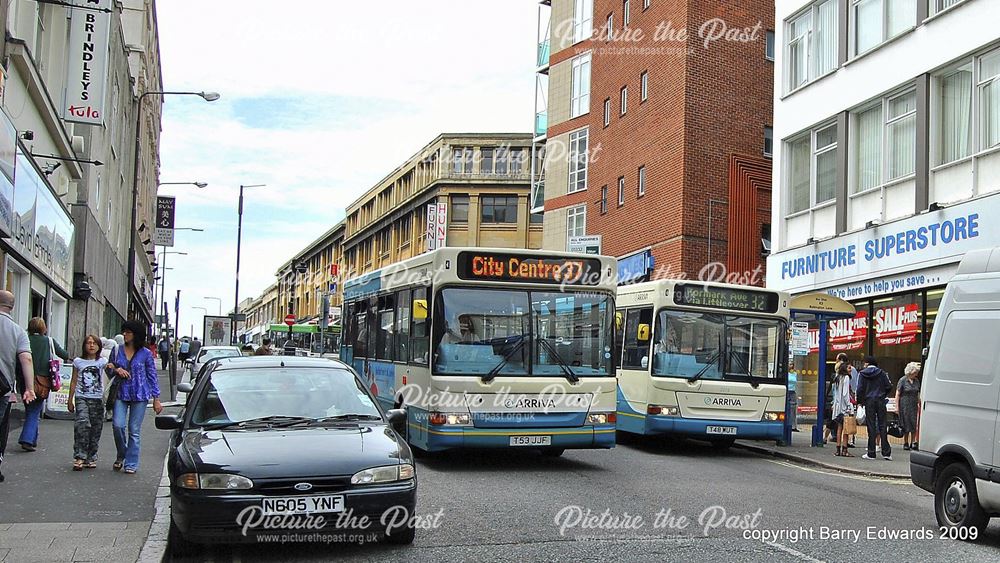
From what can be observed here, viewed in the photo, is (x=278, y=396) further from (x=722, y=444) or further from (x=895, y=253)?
(x=895, y=253)

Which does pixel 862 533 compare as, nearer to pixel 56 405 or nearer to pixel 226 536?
pixel 226 536

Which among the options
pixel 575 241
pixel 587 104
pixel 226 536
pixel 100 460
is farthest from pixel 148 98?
pixel 226 536

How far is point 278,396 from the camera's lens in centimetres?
843

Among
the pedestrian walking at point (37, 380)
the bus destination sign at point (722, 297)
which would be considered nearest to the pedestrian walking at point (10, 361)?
the pedestrian walking at point (37, 380)

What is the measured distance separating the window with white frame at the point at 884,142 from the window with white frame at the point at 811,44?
1876 mm

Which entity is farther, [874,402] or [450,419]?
[874,402]

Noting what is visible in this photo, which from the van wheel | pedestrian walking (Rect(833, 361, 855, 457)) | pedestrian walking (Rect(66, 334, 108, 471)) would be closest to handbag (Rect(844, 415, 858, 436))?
pedestrian walking (Rect(833, 361, 855, 457))

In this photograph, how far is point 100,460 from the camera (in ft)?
38.1

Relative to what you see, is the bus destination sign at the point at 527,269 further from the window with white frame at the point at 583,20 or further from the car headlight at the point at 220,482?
the window with white frame at the point at 583,20

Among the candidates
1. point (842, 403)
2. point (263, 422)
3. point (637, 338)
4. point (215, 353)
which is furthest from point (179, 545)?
point (215, 353)

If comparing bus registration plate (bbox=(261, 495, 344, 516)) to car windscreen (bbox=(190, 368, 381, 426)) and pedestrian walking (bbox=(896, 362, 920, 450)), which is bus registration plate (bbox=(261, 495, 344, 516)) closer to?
car windscreen (bbox=(190, 368, 381, 426))

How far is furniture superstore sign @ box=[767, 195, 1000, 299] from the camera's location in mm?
17453

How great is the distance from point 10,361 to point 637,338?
31.6ft

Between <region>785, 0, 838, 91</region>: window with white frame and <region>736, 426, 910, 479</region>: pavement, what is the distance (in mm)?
8935
